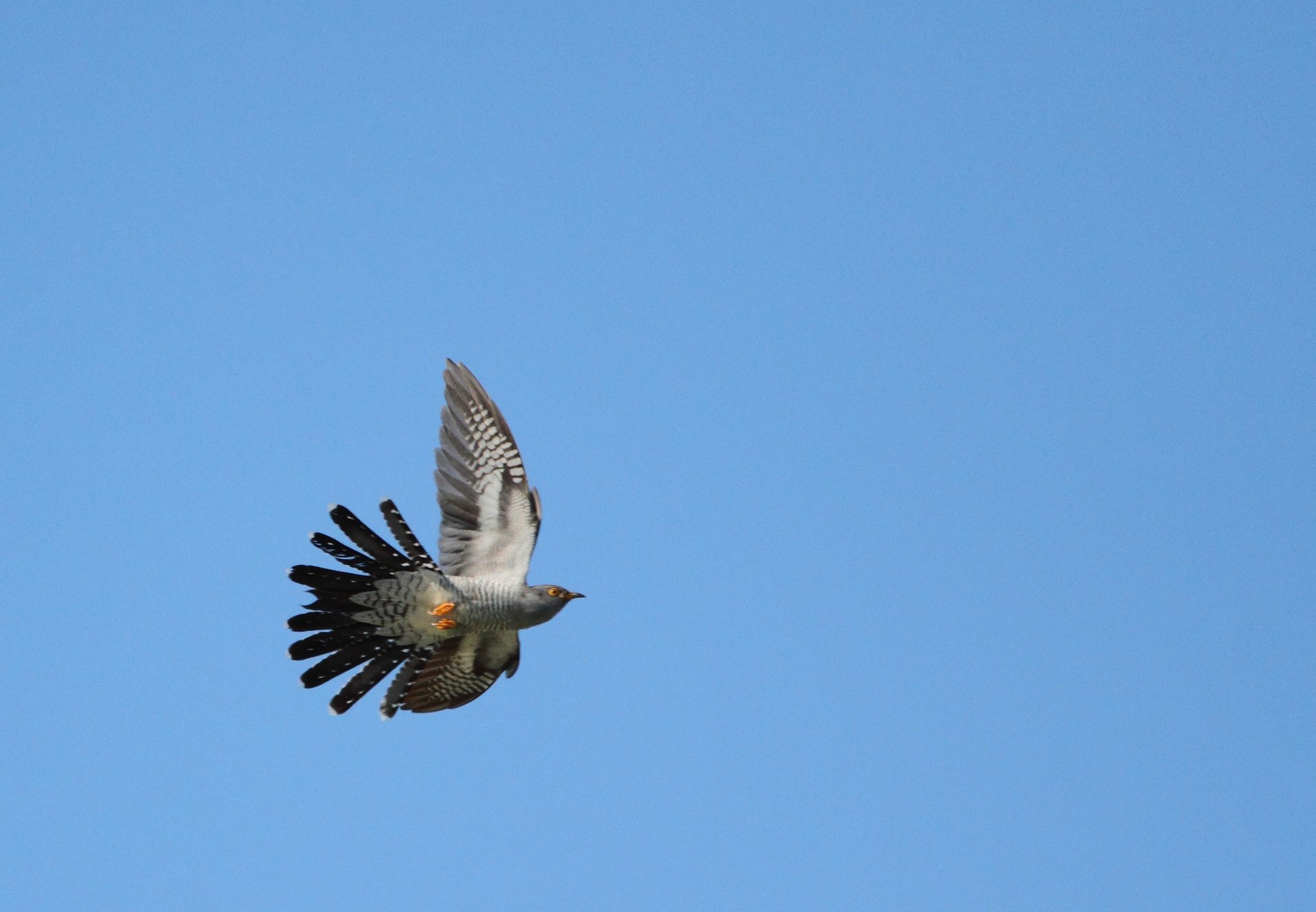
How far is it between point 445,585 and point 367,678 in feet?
3.72

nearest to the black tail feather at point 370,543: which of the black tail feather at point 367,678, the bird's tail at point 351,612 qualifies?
the bird's tail at point 351,612

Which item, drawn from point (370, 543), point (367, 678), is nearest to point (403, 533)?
point (370, 543)

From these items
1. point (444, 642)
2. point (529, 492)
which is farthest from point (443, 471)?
point (444, 642)

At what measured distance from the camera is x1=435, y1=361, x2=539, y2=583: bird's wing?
11055 millimetres

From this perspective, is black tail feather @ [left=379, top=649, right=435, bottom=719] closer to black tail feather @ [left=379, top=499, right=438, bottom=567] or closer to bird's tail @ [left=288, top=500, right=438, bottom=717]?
bird's tail @ [left=288, top=500, right=438, bottom=717]

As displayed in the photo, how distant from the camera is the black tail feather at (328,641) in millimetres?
10695

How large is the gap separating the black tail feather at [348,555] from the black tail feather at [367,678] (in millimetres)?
985

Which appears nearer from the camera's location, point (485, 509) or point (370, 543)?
point (370, 543)

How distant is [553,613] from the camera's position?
36.5 feet

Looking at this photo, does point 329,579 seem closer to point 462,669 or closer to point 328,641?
point 328,641

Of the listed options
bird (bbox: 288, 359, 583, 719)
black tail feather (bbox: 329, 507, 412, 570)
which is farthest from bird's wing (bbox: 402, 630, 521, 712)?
black tail feather (bbox: 329, 507, 412, 570)

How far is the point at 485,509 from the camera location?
1109 cm

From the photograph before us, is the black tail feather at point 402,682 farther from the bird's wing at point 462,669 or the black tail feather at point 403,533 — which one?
the black tail feather at point 403,533

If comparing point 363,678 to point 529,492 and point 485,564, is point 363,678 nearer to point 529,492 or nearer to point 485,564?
point 485,564
